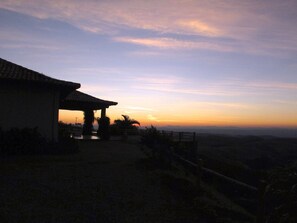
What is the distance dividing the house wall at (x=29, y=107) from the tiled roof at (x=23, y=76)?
1.61 ft

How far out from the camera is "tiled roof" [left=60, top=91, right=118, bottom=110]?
2709 centimetres

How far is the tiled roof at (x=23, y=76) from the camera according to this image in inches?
646

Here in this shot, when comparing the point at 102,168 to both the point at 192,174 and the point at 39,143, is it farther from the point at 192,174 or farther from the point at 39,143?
the point at 39,143

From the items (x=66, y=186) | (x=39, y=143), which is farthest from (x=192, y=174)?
(x=39, y=143)

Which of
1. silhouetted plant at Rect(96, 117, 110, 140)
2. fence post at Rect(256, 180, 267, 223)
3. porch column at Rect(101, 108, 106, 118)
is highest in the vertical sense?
porch column at Rect(101, 108, 106, 118)

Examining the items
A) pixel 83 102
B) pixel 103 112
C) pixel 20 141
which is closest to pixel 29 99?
pixel 20 141

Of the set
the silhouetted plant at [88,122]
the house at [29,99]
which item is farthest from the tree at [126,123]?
the house at [29,99]

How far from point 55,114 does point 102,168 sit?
6.28 meters

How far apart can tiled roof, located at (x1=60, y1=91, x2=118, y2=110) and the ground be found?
13556mm

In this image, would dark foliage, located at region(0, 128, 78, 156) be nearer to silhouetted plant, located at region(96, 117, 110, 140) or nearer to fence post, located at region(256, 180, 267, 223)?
silhouetted plant, located at region(96, 117, 110, 140)

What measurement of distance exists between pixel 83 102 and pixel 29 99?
1062cm

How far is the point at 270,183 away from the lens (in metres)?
5.99

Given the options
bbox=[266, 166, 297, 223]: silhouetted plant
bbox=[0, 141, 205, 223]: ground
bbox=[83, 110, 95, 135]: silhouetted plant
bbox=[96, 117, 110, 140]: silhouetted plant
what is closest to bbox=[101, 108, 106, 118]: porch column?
bbox=[96, 117, 110, 140]: silhouetted plant

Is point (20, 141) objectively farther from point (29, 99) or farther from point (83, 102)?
point (83, 102)
